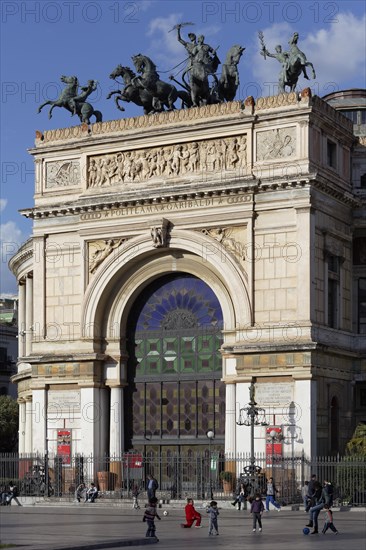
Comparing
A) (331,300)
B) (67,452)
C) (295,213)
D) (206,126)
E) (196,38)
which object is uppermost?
(196,38)

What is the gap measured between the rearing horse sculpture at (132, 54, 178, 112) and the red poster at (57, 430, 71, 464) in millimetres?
16351

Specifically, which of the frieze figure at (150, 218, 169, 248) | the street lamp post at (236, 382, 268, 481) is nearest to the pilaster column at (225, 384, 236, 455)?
the street lamp post at (236, 382, 268, 481)

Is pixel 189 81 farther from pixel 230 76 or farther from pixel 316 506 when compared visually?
pixel 316 506

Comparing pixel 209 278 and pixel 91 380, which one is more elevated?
pixel 209 278

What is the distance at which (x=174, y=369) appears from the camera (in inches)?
2413

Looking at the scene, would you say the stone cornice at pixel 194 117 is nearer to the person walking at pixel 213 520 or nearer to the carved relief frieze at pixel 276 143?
the carved relief frieze at pixel 276 143

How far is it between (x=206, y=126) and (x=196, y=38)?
5806 mm

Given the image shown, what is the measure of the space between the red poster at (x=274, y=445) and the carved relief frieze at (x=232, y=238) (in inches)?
307

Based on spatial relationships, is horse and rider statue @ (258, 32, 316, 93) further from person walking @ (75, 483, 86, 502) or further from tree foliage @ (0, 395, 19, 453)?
tree foliage @ (0, 395, 19, 453)

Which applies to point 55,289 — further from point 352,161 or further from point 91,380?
point 352,161

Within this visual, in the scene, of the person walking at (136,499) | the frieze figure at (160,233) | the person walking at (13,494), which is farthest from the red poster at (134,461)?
the frieze figure at (160,233)

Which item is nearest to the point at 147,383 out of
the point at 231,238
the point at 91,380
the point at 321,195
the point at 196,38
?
the point at 91,380

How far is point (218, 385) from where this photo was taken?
196 ft

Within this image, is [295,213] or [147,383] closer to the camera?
[295,213]
